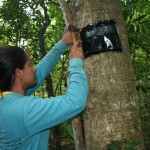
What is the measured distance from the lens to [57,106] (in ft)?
5.50

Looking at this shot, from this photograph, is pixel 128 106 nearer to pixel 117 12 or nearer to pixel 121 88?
pixel 121 88

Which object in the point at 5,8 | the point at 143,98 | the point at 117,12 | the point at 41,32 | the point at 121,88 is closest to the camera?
the point at 121,88

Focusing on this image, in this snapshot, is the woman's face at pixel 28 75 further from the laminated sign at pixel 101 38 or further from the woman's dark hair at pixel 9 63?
the laminated sign at pixel 101 38

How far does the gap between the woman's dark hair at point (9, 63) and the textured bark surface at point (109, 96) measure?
1.66 ft

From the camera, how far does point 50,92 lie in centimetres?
585

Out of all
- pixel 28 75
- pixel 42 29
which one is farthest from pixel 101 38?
pixel 42 29

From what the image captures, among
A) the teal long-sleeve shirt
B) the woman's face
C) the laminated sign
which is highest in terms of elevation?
the laminated sign

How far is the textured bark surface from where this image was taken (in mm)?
2033

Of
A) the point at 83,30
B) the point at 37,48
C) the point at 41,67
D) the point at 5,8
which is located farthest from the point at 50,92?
the point at 83,30

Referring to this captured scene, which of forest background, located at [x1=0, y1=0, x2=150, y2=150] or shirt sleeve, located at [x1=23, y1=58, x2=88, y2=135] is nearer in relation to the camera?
shirt sleeve, located at [x1=23, y1=58, x2=88, y2=135]

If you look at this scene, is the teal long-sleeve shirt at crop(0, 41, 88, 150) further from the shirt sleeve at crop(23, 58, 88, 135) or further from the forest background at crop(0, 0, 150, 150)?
the forest background at crop(0, 0, 150, 150)

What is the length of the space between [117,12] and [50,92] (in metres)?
3.83

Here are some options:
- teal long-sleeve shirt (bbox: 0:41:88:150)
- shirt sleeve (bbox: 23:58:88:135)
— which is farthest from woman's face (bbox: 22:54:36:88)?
shirt sleeve (bbox: 23:58:88:135)

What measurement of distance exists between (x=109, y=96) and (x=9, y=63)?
736 mm
